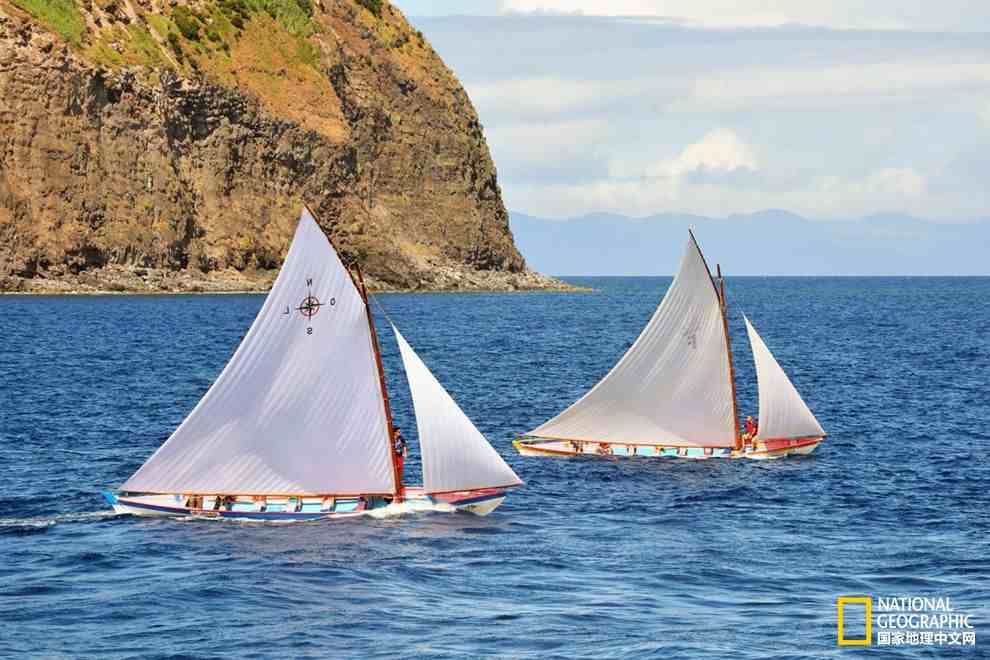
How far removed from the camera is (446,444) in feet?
111

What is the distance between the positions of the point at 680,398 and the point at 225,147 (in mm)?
112996

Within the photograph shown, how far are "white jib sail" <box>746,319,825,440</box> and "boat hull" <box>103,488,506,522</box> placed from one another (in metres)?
14.0

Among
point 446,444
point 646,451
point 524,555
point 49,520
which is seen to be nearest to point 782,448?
point 646,451

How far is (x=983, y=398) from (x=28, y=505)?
152 ft

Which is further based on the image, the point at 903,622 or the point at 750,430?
the point at 750,430

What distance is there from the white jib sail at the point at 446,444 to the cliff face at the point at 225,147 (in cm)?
8931

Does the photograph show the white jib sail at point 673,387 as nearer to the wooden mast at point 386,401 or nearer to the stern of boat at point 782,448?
the stern of boat at point 782,448

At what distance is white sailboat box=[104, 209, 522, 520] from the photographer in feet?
111

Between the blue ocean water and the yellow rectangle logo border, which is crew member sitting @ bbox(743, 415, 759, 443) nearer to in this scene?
the blue ocean water

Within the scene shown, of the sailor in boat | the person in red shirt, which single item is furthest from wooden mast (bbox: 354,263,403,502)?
the person in red shirt

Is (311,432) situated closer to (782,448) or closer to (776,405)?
(776,405)

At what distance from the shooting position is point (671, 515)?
36188 millimetres

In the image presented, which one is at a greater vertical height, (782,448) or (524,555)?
(782,448)

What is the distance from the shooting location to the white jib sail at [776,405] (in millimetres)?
45875
